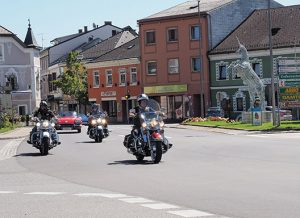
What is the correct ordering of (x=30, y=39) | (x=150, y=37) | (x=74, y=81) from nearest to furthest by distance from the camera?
(x=150, y=37)
(x=30, y=39)
(x=74, y=81)

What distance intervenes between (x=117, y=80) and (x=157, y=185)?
6533cm

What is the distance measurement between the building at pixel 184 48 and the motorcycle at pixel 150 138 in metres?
47.1

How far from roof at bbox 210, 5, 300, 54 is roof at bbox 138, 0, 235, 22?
339 centimetres

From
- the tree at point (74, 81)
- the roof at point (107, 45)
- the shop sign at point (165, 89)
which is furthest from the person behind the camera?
the tree at point (74, 81)

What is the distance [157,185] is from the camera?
13.0 meters

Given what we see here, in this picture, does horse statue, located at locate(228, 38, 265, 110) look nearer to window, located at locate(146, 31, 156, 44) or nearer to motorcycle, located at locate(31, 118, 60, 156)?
motorcycle, located at locate(31, 118, 60, 156)

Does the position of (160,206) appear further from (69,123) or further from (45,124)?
(69,123)

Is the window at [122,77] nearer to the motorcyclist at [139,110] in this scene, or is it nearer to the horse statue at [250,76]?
the horse statue at [250,76]

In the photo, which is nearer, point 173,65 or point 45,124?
point 45,124

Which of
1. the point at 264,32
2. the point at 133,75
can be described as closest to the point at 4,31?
the point at 133,75

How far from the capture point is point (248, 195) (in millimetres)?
11094

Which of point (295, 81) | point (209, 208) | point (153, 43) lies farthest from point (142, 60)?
point (209, 208)

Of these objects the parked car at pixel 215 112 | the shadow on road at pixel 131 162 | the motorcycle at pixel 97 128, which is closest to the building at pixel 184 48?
the parked car at pixel 215 112

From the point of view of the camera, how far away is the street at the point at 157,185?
991 centimetres
